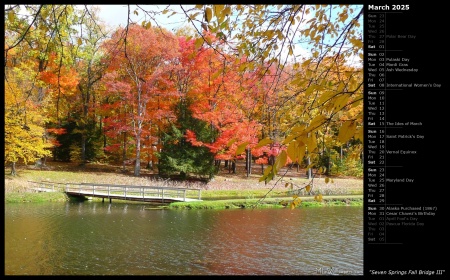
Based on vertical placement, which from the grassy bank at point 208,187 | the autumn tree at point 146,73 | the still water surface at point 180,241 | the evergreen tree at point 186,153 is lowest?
the still water surface at point 180,241

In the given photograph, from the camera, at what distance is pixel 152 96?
71.8 ft

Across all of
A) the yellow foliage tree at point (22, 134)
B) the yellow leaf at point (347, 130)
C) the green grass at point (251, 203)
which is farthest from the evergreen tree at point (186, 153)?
the yellow leaf at point (347, 130)

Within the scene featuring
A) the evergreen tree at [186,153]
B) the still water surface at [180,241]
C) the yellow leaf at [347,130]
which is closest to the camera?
the yellow leaf at [347,130]

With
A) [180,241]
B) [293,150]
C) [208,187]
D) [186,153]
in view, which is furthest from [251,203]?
[293,150]

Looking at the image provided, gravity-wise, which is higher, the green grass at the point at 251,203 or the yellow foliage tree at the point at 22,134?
the yellow foliage tree at the point at 22,134

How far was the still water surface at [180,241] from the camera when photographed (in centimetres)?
796

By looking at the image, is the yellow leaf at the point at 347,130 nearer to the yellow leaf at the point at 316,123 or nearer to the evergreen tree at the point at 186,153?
the yellow leaf at the point at 316,123

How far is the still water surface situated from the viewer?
7.96m

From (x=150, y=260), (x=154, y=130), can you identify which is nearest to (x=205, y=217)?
(x=150, y=260)

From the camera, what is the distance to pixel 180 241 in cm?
1022

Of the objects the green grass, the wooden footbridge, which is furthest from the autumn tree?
the green grass
